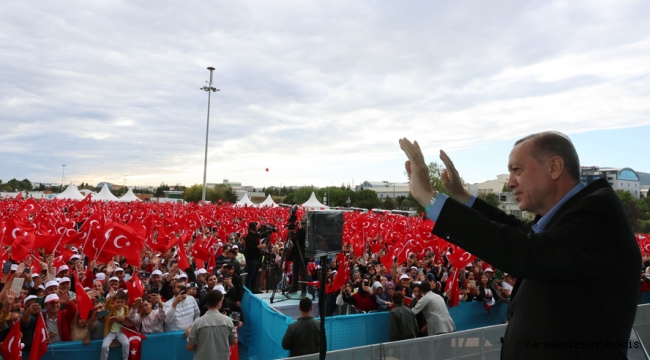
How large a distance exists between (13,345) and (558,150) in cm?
618

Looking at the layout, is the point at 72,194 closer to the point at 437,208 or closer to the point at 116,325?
the point at 116,325


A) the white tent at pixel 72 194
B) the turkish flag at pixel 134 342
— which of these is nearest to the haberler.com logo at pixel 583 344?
the turkish flag at pixel 134 342

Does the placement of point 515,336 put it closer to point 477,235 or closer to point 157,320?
point 477,235

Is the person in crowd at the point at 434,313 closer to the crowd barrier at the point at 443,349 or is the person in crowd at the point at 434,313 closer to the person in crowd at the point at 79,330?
the crowd barrier at the point at 443,349

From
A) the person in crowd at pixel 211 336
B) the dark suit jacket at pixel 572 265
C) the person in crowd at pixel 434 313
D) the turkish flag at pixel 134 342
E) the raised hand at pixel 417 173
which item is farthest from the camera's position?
the person in crowd at pixel 434 313

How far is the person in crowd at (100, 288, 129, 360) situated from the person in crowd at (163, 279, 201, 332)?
60 centimetres

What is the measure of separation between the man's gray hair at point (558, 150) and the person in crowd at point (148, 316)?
619 cm

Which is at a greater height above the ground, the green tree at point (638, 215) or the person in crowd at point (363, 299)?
the green tree at point (638, 215)

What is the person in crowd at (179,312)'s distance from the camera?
645 cm

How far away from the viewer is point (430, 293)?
7410 millimetres

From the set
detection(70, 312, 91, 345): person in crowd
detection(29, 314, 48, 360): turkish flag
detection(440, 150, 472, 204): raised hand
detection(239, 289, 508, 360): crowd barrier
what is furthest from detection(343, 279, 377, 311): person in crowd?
detection(440, 150, 472, 204): raised hand

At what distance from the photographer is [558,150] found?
4.41ft

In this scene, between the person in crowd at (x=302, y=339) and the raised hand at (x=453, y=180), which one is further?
the person in crowd at (x=302, y=339)

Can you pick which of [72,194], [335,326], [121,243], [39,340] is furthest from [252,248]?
[72,194]
